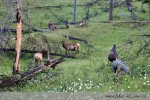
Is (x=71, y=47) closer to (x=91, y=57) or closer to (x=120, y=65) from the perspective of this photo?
(x=91, y=57)

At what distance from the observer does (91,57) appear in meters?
18.4

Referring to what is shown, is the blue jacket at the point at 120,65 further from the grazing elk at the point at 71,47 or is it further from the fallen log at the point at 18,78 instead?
the grazing elk at the point at 71,47

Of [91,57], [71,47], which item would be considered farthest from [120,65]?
[71,47]

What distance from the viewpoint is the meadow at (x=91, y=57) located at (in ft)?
36.9

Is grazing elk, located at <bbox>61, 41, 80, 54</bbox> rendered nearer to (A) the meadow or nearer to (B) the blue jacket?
(A) the meadow

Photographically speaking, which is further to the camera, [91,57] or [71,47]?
[71,47]

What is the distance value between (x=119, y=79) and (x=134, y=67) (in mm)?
1718

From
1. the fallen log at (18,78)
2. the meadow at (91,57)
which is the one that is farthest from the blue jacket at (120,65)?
the fallen log at (18,78)

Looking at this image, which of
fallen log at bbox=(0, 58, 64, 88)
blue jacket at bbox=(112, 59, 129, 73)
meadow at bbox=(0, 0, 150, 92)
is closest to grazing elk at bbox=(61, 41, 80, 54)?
meadow at bbox=(0, 0, 150, 92)

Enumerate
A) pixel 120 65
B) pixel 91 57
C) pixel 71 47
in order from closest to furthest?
pixel 120 65, pixel 91 57, pixel 71 47

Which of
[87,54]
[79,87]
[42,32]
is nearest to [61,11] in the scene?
[42,32]

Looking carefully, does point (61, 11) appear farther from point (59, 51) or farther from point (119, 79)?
point (119, 79)

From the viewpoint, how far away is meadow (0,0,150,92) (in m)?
11.2

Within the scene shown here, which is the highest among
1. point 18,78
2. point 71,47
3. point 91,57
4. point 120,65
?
point 120,65
